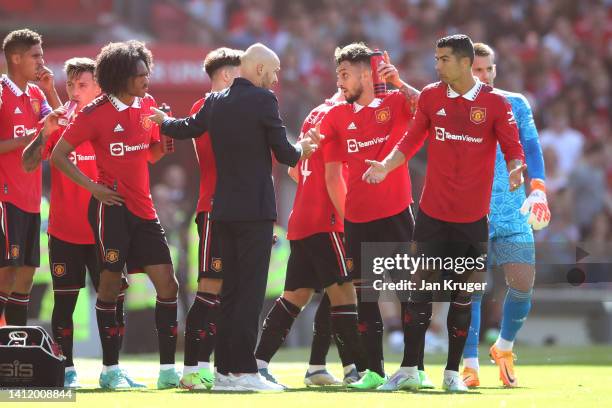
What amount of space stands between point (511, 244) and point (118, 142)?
3.08 metres

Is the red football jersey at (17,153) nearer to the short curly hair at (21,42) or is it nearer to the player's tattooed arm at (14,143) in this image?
the player's tattooed arm at (14,143)

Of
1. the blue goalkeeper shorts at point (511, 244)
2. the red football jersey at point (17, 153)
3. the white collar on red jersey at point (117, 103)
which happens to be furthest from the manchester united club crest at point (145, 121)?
the blue goalkeeper shorts at point (511, 244)

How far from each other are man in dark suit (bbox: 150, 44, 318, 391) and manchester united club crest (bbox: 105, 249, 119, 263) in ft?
2.47

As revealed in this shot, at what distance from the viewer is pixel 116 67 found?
32.0ft

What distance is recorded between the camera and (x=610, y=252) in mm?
18797

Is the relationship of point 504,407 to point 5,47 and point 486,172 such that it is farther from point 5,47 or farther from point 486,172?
point 5,47

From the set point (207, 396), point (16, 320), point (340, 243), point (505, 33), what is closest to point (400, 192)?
point (340, 243)

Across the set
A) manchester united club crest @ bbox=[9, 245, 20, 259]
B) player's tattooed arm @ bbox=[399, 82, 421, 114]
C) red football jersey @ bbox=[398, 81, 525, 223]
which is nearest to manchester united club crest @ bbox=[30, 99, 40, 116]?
manchester united club crest @ bbox=[9, 245, 20, 259]

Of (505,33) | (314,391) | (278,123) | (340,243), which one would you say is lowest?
(314,391)

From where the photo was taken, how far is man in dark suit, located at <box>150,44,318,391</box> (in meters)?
9.25

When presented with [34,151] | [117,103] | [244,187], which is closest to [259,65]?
[244,187]

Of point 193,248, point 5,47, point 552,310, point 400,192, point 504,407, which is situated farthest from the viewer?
point 552,310

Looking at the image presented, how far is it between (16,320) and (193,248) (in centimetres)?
597

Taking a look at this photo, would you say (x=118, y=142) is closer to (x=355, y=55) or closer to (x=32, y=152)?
(x=32, y=152)
